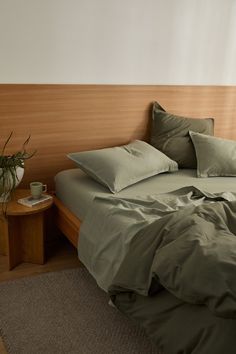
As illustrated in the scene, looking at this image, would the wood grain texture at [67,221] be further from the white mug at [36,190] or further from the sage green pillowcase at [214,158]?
the sage green pillowcase at [214,158]

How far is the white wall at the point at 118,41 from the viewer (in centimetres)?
255

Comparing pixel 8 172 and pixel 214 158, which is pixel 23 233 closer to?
pixel 8 172

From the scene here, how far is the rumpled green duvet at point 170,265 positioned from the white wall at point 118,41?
110 centimetres

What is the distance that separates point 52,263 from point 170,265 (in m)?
1.30

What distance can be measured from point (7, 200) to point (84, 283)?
700 millimetres

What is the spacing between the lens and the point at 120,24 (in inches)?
112

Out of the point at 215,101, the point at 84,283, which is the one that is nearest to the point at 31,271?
the point at 84,283

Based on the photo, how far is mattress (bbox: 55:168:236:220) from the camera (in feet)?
7.88

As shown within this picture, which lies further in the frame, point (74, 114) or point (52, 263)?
point (74, 114)

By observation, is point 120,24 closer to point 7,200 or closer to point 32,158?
point 32,158

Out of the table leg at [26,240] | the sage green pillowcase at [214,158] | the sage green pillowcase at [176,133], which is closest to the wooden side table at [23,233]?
the table leg at [26,240]

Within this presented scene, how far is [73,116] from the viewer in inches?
112

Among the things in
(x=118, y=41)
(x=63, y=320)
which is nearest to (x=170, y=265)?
(x=63, y=320)

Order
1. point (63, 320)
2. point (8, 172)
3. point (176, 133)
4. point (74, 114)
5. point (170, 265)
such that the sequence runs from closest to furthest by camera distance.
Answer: point (170, 265)
point (63, 320)
point (8, 172)
point (74, 114)
point (176, 133)
